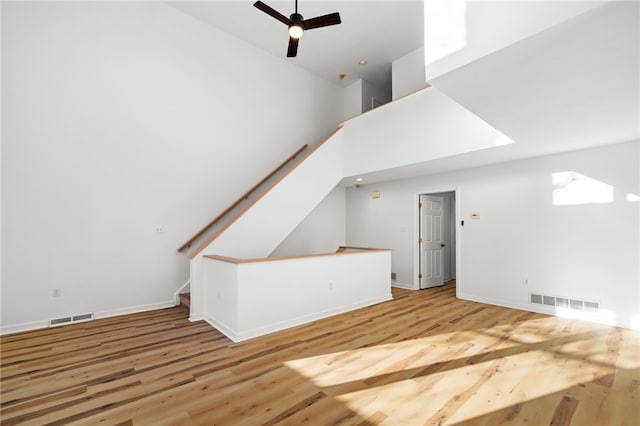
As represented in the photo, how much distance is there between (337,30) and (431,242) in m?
4.83

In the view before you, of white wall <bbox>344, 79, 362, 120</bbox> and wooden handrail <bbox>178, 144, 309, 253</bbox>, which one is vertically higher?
white wall <bbox>344, 79, 362, 120</bbox>

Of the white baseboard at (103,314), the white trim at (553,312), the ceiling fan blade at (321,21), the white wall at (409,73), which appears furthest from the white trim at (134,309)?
the white wall at (409,73)

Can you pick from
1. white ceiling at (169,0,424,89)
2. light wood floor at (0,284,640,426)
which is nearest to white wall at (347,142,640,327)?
light wood floor at (0,284,640,426)

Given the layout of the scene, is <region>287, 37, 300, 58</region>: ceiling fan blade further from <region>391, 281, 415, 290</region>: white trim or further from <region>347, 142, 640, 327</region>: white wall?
<region>391, 281, 415, 290</region>: white trim

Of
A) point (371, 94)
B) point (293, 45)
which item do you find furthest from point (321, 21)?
point (371, 94)

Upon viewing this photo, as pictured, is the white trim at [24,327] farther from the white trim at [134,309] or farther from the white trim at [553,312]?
the white trim at [553,312]

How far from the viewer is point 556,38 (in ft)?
5.14

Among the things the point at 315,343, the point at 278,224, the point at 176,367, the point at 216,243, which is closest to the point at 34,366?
the point at 176,367

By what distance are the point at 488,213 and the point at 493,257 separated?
78cm

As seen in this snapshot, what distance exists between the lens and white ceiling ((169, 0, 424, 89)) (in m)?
5.03

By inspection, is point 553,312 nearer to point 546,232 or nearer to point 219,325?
point 546,232

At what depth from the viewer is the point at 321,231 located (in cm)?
728

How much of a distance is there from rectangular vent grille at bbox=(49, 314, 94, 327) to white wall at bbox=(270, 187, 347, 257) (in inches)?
129

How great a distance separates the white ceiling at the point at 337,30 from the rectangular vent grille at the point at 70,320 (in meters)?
5.26
